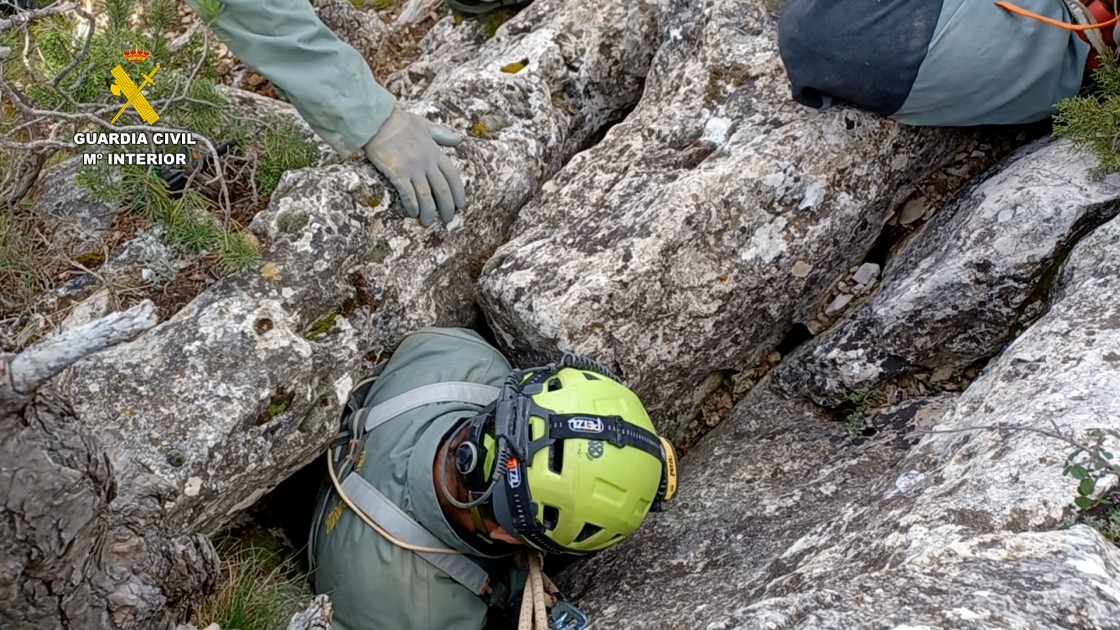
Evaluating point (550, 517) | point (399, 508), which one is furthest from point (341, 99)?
point (550, 517)

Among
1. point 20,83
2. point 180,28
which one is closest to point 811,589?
point 20,83

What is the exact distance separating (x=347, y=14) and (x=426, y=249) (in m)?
2.74

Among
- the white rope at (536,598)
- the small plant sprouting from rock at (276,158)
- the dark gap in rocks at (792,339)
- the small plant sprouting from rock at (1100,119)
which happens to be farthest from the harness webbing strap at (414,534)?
the small plant sprouting from rock at (1100,119)

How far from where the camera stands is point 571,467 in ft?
13.8

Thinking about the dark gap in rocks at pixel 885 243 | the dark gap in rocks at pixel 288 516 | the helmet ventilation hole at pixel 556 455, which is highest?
the dark gap in rocks at pixel 885 243

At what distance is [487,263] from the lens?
538cm

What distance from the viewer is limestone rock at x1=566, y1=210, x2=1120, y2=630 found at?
9.24 ft

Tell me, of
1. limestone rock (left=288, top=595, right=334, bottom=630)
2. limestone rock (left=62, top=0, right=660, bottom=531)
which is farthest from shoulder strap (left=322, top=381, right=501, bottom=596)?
limestone rock (left=288, top=595, right=334, bottom=630)

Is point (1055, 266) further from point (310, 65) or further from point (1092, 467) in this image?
point (310, 65)

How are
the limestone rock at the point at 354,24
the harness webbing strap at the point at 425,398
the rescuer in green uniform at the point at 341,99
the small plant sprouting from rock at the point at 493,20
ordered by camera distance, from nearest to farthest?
the rescuer in green uniform at the point at 341,99
the harness webbing strap at the point at 425,398
the limestone rock at the point at 354,24
the small plant sprouting from rock at the point at 493,20

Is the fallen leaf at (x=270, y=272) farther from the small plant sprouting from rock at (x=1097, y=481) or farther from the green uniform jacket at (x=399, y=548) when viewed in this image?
the small plant sprouting from rock at (x=1097, y=481)

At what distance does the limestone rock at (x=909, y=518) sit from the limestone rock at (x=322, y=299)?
5.79 ft

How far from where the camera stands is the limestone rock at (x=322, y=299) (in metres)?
4.13

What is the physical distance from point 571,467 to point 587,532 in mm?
347
